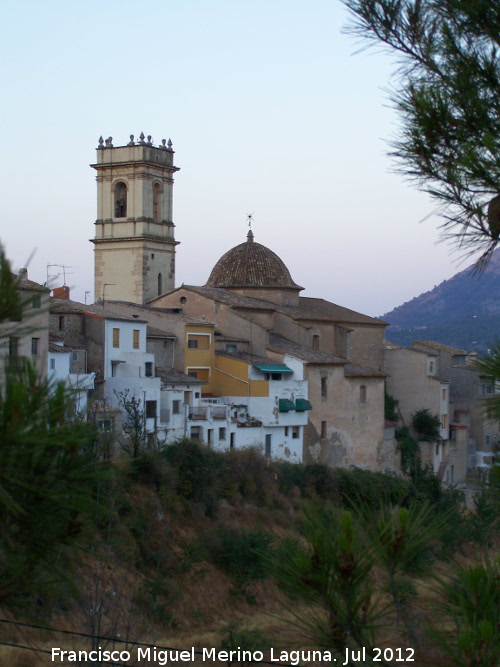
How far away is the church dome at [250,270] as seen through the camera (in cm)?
4122

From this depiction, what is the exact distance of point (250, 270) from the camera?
41.6m

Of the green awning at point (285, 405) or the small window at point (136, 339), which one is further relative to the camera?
the green awning at point (285, 405)

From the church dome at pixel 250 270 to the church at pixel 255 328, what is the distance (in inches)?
2.2

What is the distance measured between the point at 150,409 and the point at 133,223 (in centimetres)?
1868

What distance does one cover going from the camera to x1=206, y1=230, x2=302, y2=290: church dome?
41.2m

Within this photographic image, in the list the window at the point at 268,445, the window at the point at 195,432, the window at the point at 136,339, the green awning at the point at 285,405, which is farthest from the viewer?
the window at the point at 268,445

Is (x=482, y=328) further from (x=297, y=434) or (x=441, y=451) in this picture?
(x=297, y=434)

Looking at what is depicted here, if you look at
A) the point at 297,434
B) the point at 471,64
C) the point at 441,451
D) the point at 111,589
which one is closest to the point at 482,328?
the point at 441,451

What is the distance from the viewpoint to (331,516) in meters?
4.75

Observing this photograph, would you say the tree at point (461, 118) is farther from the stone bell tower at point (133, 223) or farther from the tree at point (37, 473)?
the stone bell tower at point (133, 223)

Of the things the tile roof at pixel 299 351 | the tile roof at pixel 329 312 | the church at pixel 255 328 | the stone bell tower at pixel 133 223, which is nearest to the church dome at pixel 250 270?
the church at pixel 255 328

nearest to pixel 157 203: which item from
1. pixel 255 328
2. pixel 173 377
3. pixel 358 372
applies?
pixel 255 328

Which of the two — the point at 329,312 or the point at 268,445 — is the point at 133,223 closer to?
the point at 329,312

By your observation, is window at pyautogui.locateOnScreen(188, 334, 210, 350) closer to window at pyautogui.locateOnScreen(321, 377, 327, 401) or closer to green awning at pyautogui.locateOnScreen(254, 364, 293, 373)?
green awning at pyautogui.locateOnScreen(254, 364, 293, 373)
